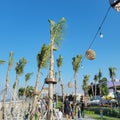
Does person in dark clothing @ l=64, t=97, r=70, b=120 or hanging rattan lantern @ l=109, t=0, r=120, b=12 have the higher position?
hanging rattan lantern @ l=109, t=0, r=120, b=12

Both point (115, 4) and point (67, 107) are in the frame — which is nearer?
point (115, 4)

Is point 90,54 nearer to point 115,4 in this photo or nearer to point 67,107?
point 115,4

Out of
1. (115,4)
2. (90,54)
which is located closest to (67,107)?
(90,54)

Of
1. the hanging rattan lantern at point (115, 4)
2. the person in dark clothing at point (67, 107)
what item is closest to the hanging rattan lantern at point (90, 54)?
the hanging rattan lantern at point (115, 4)

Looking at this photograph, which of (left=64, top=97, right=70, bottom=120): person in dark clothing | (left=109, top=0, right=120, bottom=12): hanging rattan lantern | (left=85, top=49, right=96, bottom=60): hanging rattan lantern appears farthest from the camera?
(left=64, top=97, right=70, bottom=120): person in dark clothing

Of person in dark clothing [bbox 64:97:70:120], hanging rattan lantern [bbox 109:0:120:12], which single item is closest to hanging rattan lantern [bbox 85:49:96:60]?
hanging rattan lantern [bbox 109:0:120:12]

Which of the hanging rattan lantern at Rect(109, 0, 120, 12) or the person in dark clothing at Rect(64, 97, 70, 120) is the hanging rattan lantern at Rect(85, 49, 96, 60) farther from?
the person in dark clothing at Rect(64, 97, 70, 120)

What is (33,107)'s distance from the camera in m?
18.3

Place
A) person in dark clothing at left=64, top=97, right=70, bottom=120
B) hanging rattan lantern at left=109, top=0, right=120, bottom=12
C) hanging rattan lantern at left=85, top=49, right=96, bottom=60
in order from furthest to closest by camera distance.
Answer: person in dark clothing at left=64, top=97, right=70, bottom=120
hanging rattan lantern at left=85, top=49, right=96, bottom=60
hanging rattan lantern at left=109, top=0, right=120, bottom=12

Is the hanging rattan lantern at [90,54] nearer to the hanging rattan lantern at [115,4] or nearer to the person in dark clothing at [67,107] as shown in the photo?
the hanging rattan lantern at [115,4]

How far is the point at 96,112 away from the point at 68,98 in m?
13.3

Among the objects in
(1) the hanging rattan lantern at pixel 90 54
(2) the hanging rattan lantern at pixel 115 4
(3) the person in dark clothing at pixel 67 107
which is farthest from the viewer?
(3) the person in dark clothing at pixel 67 107

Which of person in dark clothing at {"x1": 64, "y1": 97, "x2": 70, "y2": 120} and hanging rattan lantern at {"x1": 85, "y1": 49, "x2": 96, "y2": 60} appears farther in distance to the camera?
person in dark clothing at {"x1": 64, "y1": 97, "x2": 70, "y2": 120}

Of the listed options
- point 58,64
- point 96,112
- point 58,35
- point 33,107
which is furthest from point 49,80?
point 58,64
